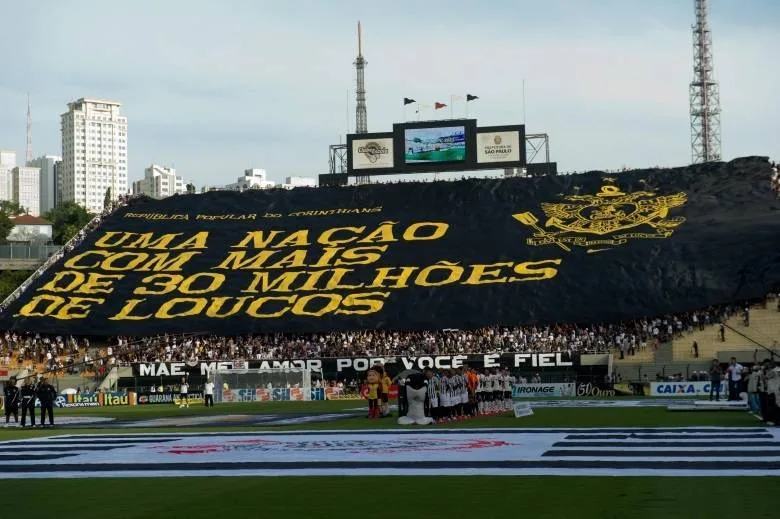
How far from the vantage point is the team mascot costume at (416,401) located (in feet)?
94.1

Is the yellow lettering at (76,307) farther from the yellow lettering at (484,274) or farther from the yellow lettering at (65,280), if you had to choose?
the yellow lettering at (484,274)

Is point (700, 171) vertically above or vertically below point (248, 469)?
above

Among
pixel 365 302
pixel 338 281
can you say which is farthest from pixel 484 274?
pixel 338 281

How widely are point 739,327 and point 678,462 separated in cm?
4237

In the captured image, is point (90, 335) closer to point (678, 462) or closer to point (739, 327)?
point (739, 327)

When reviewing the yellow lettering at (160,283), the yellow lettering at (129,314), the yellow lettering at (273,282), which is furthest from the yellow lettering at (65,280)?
the yellow lettering at (273,282)

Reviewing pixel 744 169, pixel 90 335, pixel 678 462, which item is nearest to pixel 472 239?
pixel 744 169

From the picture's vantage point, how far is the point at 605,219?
6912 centimetres

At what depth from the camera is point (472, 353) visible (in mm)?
58125

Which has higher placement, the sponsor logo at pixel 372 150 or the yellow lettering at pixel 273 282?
the sponsor logo at pixel 372 150

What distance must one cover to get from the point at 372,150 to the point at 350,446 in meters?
59.1

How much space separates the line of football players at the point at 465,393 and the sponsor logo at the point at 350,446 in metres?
5.66

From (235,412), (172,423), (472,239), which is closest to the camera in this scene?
(172,423)

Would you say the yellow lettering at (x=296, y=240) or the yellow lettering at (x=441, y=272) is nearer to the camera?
the yellow lettering at (x=441, y=272)
